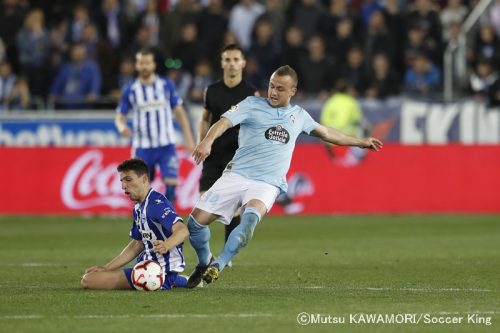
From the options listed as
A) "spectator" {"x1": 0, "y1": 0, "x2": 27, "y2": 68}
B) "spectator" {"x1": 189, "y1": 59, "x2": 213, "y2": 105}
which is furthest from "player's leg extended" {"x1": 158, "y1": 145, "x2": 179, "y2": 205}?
"spectator" {"x1": 0, "y1": 0, "x2": 27, "y2": 68}

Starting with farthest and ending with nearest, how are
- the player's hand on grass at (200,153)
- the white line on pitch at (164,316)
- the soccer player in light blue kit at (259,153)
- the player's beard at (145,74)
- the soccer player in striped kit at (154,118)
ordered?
the soccer player in striped kit at (154,118), the player's beard at (145,74), the soccer player in light blue kit at (259,153), the player's hand on grass at (200,153), the white line on pitch at (164,316)

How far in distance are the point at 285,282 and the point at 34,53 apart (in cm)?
1438

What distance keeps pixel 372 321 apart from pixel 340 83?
14528 millimetres

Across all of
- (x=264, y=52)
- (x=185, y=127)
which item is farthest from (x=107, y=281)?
(x=264, y=52)

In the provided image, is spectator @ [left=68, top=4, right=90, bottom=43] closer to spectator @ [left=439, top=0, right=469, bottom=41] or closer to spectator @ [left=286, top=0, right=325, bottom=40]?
spectator @ [left=286, top=0, right=325, bottom=40]

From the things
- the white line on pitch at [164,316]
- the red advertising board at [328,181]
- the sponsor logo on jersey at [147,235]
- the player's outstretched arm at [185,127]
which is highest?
the player's outstretched arm at [185,127]

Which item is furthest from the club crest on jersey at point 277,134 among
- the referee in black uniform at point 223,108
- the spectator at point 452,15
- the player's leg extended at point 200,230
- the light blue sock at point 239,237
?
the spectator at point 452,15

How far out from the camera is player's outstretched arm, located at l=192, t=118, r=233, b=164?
9.70m

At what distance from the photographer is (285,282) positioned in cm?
1109

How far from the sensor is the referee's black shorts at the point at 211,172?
1317cm

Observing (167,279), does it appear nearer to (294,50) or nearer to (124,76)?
(124,76)

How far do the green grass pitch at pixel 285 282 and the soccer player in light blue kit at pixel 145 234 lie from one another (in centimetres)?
21

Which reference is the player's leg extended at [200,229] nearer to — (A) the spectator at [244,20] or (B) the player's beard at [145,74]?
(B) the player's beard at [145,74]

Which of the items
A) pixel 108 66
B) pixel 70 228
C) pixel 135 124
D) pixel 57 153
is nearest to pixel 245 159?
pixel 135 124
